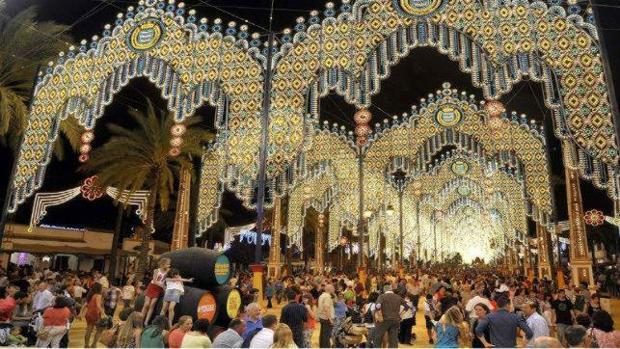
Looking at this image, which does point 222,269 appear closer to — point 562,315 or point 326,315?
point 326,315

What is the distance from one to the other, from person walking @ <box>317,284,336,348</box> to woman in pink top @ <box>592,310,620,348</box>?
5.55 m

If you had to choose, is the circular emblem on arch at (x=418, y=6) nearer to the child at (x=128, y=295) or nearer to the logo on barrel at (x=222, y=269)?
the logo on barrel at (x=222, y=269)

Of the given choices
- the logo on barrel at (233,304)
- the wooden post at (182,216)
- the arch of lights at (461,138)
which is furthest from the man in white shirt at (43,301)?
the arch of lights at (461,138)

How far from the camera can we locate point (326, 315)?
1130 cm

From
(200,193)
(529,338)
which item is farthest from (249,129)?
(529,338)

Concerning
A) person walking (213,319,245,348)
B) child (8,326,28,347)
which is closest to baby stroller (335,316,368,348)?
person walking (213,319,245,348)

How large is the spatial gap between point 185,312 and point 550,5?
551 inches

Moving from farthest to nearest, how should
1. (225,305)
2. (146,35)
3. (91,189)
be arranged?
1. (91,189)
2. (146,35)
3. (225,305)

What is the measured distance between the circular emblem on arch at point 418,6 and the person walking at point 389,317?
919cm

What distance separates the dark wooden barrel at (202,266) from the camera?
10055 mm

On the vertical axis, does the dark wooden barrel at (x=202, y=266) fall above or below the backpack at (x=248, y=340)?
above

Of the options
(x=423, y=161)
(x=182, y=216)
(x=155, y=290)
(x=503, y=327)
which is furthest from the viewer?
(x=423, y=161)

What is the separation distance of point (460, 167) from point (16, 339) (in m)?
29.6

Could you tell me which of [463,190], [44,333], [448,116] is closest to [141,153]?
[448,116]
